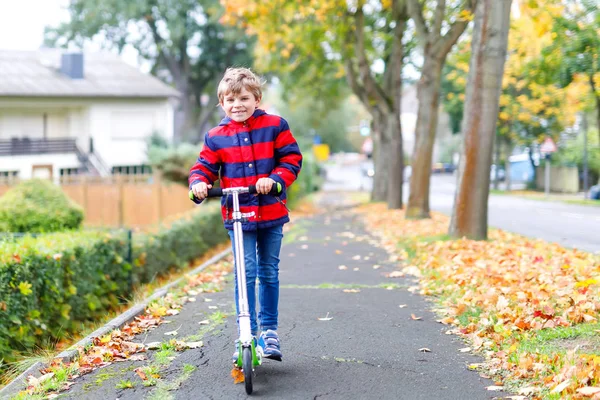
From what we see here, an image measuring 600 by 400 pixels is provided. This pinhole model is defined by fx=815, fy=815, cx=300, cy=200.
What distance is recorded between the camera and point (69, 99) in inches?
1442

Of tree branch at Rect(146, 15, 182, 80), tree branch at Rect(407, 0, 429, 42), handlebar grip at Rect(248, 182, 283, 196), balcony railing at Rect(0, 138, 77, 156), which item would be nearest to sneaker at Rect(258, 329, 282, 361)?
handlebar grip at Rect(248, 182, 283, 196)

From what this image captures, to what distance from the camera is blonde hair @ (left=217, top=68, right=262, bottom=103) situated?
213 inches

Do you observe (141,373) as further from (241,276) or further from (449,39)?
(449,39)

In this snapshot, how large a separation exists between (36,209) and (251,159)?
376 inches

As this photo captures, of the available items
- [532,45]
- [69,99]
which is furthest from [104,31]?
[532,45]

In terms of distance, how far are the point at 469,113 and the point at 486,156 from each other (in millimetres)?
740

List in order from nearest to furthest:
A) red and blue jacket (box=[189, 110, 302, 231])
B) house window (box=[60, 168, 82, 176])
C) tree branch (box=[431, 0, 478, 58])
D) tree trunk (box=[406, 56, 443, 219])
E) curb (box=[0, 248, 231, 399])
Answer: curb (box=[0, 248, 231, 399]) → red and blue jacket (box=[189, 110, 302, 231]) → tree branch (box=[431, 0, 478, 58]) → tree trunk (box=[406, 56, 443, 219]) → house window (box=[60, 168, 82, 176])

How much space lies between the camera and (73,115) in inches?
1480

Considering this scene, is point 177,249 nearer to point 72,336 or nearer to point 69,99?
point 72,336

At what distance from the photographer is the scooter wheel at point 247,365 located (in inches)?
195

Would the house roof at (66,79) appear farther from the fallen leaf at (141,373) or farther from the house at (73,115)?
the fallen leaf at (141,373)

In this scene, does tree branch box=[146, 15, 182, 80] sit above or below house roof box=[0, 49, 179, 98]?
above

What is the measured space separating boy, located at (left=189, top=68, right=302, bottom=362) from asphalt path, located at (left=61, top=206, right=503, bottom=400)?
366mm

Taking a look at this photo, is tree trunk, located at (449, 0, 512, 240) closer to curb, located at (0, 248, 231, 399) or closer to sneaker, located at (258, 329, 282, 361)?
curb, located at (0, 248, 231, 399)
